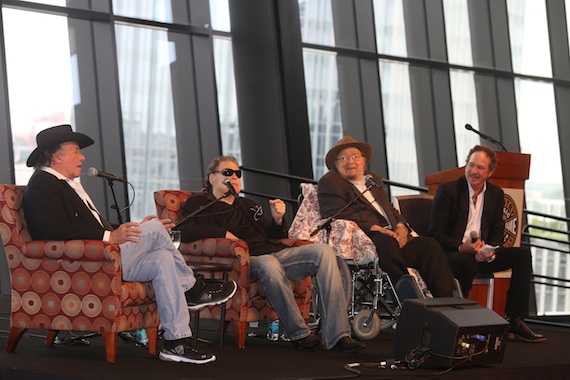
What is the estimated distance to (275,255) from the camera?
4762mm

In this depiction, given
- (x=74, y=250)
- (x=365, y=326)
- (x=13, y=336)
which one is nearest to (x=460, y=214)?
(x=365, y=326)

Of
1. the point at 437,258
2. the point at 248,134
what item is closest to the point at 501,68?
the point at 248,134

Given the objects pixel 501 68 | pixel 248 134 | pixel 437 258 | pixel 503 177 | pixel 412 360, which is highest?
pixel 501 68

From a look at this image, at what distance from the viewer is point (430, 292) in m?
4.86

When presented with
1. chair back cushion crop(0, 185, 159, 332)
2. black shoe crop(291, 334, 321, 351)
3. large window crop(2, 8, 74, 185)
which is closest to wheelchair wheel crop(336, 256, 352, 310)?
black shoe crop(291, 334, 321, 351)

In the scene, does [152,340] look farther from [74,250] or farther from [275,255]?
[275,255]

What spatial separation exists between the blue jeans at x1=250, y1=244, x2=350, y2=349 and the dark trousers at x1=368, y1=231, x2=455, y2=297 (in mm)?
330

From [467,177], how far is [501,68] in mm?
5917

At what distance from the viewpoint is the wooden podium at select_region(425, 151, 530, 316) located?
18.0 feet

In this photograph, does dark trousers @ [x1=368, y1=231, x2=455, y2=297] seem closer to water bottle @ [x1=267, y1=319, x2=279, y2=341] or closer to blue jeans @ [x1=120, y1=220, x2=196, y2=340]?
water bottle @ [x1=267, y1=319, x2=279, y2=341]

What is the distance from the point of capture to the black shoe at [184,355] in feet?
12.6

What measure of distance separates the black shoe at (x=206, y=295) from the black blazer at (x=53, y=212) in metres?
0.53

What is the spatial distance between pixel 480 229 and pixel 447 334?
176cm

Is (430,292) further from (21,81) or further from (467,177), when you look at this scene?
(21,81)
